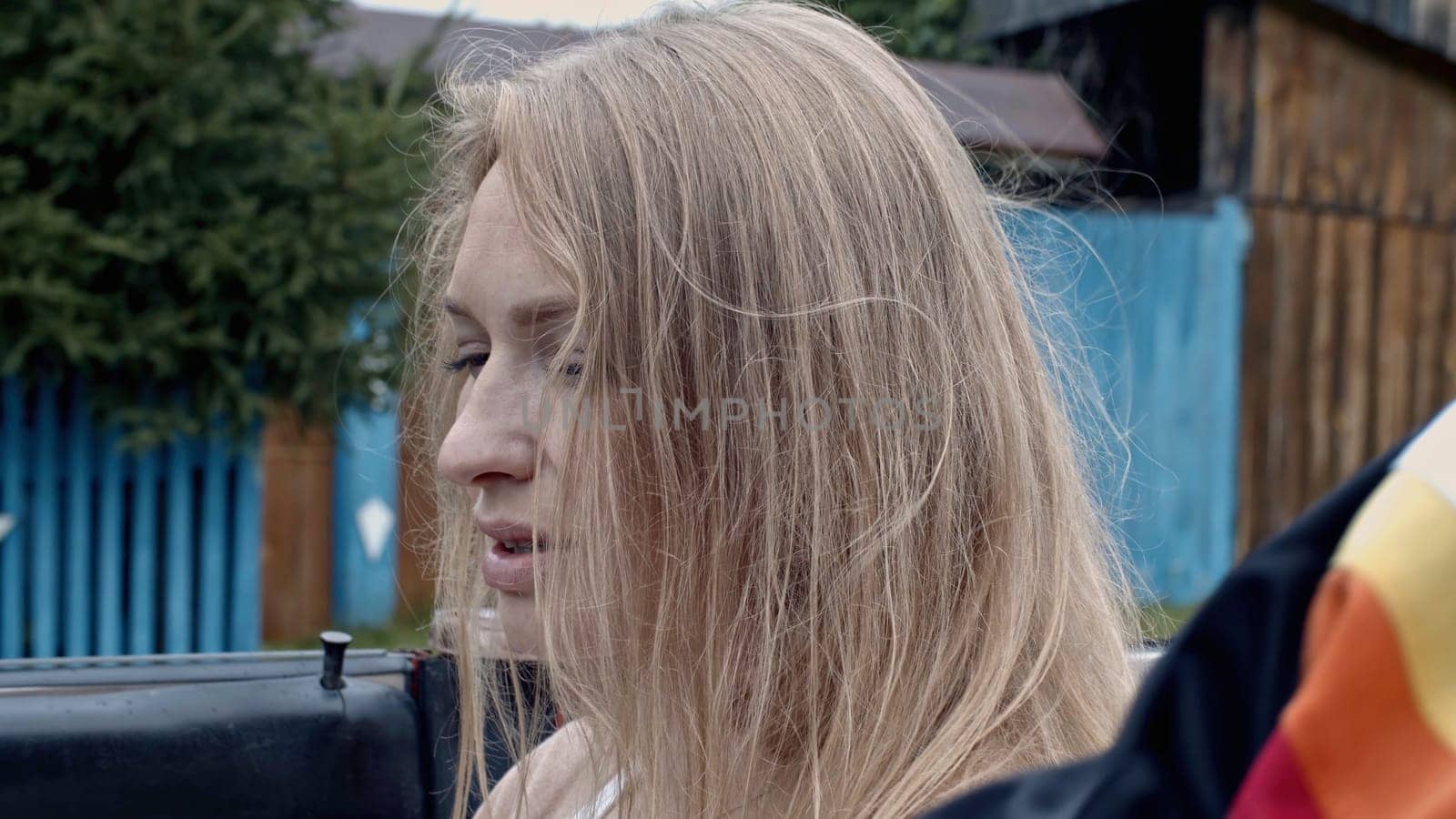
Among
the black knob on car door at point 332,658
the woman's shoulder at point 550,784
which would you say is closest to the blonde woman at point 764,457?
the woman's shoulder at point 550,784

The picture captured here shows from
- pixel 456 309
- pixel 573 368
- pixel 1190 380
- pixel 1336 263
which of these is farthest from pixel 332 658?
pixel 1336 263

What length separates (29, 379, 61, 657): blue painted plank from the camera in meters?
4.05

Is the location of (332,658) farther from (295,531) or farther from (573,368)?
(295,531)

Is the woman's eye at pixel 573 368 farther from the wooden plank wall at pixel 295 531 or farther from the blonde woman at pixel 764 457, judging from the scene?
the wooden plank wall at pixel 295 531

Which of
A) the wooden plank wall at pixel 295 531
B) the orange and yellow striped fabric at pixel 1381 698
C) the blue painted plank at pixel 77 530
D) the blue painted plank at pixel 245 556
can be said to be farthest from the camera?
the wooden plank wall at pixel 295 531

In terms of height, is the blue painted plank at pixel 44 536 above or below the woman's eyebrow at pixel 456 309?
below

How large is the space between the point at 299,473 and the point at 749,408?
4504 millimetres

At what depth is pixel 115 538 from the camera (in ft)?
13.7

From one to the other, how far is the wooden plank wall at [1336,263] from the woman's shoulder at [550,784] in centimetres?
532

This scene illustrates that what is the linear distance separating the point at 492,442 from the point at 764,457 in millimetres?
219

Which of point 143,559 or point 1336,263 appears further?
point 1336,263

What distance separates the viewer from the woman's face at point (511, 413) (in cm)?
101

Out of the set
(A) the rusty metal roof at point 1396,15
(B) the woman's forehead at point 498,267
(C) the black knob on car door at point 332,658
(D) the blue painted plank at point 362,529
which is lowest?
(D) the blue painted plank at point 362,529

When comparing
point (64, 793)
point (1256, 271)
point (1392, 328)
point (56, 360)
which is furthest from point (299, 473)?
point (1392, 328)
